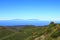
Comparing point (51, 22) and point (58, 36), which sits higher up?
point (51, 22)

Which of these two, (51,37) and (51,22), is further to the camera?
(51,22)

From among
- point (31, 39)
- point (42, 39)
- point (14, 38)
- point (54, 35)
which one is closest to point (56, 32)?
point (54, 35)

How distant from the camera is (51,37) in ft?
112

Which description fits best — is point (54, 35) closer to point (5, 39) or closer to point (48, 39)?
point (48, 39)

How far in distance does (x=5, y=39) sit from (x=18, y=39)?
371cm

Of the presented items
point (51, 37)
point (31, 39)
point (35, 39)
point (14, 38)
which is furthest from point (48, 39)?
point (14, 38)

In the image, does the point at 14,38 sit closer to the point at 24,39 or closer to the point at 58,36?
the point at 24,39

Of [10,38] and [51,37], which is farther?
[10,38]

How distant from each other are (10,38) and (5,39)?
1.82 m

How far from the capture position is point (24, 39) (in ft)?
139

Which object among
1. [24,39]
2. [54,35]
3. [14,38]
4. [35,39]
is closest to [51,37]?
[54,35]

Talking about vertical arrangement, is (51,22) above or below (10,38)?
above

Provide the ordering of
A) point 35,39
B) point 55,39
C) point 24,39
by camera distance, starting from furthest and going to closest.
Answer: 1. point 24,39
2. point 35,39
3. point 55,39

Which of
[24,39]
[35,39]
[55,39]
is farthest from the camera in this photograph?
[24,39]
